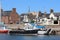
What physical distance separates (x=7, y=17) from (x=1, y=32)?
64205mm

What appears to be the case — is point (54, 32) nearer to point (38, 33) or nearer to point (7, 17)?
point (38, 33)

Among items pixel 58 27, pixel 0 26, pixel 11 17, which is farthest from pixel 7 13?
pixel 58 27

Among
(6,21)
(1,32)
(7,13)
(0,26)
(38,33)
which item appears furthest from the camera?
(7,13)

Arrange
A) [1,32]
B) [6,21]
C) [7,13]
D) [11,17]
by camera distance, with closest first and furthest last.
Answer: [1,32] → [6,21] → [11,17] → [7,13]

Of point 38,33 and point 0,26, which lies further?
point 0,26

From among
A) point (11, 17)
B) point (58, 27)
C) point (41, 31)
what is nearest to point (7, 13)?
point (11, 17)

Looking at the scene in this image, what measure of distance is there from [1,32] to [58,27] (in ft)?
75.1

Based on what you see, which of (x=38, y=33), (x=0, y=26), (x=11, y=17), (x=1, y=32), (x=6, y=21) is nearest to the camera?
(x=38, y=33)

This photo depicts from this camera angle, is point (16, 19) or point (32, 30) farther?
point (16, 19)

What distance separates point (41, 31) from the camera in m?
98.8

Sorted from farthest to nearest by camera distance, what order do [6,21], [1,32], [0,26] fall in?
1. [6,21]
2. [0,26]
3. [1,32]

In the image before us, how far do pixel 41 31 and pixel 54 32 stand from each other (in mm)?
6534

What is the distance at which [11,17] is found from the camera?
588ft

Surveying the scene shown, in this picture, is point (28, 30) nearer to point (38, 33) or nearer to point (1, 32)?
point (38, 33)
